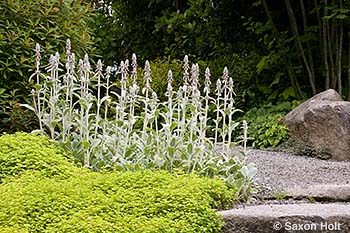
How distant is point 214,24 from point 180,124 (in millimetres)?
5739

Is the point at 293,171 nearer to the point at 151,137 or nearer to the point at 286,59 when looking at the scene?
the point at 151,137

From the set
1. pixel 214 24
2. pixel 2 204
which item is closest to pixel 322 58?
pixel 214 24

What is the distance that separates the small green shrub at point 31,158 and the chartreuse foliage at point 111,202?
6 cm

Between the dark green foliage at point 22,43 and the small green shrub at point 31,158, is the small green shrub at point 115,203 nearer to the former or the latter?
the small green shrub at point 31,158

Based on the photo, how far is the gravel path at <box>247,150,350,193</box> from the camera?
14.1 feet

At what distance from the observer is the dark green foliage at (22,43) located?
4.87m

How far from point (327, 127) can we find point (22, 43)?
3267mm

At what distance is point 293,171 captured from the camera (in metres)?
4.88

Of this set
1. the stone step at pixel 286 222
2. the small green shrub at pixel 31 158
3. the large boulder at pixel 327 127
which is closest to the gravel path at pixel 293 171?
the large boulder at pixel 327 127

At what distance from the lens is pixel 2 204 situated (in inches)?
118

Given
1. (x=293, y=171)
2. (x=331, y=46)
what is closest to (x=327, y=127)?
(x=293, y=171)

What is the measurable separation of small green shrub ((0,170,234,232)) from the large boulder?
2.96 m

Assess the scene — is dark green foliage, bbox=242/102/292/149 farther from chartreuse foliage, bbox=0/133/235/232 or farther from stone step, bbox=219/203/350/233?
stone step, bbox=219/203/350/233

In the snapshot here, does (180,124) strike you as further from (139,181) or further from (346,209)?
(346,209)
